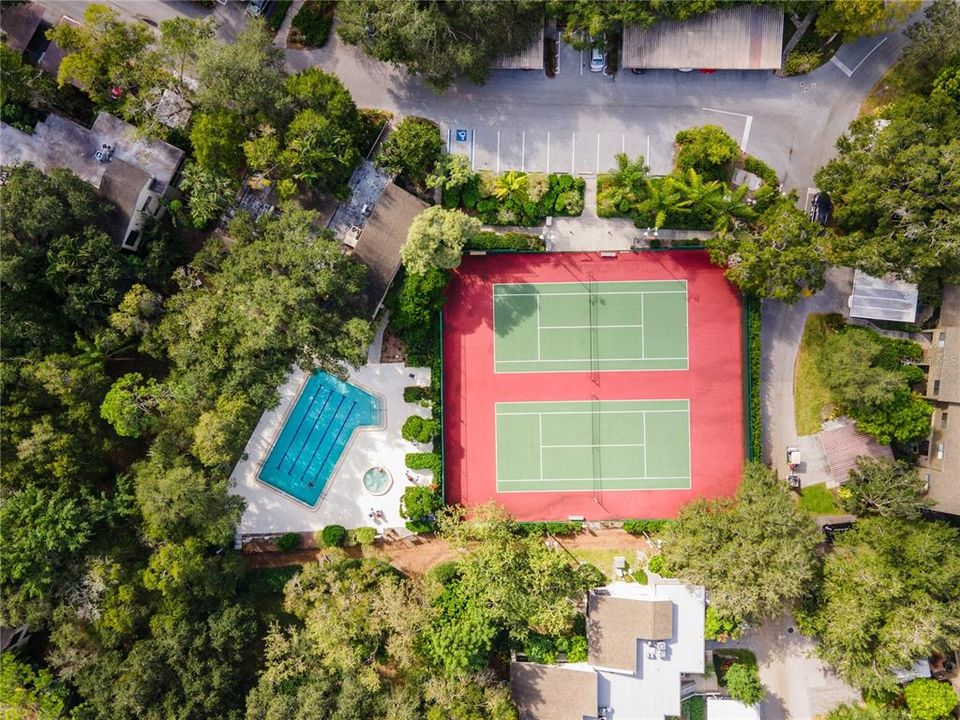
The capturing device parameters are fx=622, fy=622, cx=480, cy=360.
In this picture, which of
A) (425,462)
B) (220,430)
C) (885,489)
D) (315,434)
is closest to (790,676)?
(885,489)

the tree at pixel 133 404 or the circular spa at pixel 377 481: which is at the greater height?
the tree at pixel 133 404

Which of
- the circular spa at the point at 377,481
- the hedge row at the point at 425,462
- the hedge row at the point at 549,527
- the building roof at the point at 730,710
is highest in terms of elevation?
the hedge row at the point at 425,462

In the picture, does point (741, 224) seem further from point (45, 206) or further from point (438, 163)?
point (45, 206)

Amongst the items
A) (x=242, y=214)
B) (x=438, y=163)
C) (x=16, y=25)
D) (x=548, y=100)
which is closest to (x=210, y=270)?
(x=242, y=214)

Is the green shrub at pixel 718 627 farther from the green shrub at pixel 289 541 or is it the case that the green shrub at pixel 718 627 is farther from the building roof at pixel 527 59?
the building roof at pixel 527 59

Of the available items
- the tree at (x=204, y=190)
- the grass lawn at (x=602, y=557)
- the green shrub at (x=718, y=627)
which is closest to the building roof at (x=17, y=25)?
the tree at (x=204, y=190)
